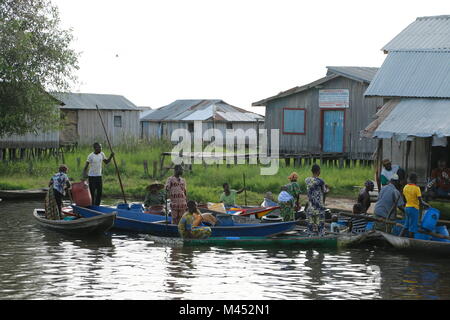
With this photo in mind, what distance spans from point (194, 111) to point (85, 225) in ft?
113

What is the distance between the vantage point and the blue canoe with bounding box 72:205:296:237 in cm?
1552

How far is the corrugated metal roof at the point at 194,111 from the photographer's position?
48969mm

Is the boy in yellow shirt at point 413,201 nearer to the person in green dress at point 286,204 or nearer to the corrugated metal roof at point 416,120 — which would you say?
the person in green dress at point 286,204

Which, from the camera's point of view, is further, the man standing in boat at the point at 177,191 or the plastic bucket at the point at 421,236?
the man standing in boat at the point at 177,191

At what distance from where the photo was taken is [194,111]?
1992 inches

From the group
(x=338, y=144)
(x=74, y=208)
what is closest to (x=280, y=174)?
(x=338, y=144)

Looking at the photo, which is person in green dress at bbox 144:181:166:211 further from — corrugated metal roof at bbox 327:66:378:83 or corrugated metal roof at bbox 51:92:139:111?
corrugated metal roof at bbox 51:92:139:111

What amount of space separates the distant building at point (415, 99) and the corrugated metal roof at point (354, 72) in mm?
7197

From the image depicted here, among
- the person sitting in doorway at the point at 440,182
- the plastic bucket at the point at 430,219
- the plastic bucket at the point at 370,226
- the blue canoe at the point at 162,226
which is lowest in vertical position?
the blue canoe at the point at 162,226

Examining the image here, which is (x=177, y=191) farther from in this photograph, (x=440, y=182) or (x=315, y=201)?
(x=440, y=182)

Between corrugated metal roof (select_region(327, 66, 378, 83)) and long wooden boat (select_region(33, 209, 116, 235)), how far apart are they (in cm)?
1436

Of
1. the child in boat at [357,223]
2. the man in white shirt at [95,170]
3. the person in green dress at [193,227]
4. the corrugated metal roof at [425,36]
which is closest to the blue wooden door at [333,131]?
the corrugated metal roof at [425,36]
